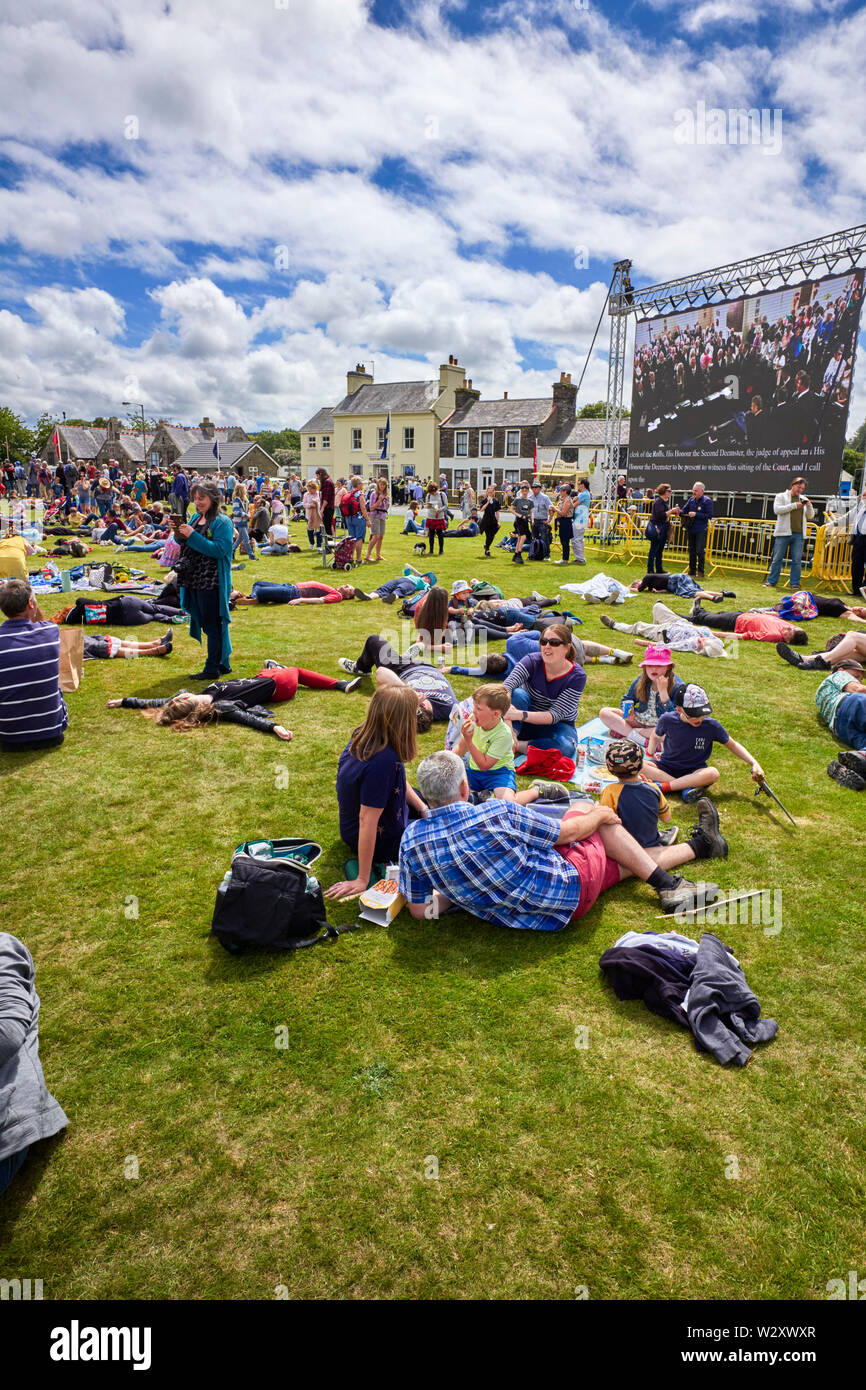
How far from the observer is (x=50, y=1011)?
3.57 meters

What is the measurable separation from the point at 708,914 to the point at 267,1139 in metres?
2.75

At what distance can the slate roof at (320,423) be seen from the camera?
60750 millimetres

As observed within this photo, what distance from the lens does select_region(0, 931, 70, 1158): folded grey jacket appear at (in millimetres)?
2682

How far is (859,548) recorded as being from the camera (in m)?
14.4

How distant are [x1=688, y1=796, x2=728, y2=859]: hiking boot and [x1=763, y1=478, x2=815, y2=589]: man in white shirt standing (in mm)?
11295

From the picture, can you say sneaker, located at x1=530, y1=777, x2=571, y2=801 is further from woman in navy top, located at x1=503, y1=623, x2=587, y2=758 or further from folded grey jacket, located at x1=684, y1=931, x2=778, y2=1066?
folded grey jacket, located at x1=684, y1=931, x2=778, y2=1066

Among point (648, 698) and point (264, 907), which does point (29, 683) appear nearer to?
point (264, 907)

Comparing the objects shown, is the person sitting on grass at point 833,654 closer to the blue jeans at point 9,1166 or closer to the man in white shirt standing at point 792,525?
the man in white shirt standing at point 792,525

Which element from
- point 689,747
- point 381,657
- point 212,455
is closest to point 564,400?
point 212,455

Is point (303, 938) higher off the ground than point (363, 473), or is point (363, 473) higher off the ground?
point (363, 473)

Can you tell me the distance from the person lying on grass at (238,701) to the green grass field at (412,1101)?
6.68ft

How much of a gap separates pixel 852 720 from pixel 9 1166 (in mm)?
7224
